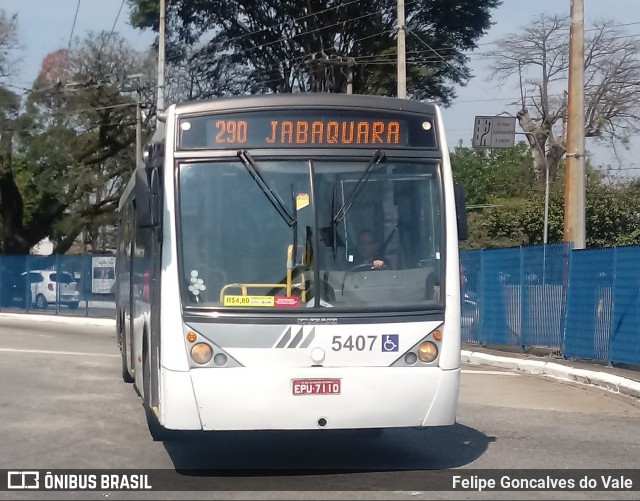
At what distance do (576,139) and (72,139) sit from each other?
29.6 m

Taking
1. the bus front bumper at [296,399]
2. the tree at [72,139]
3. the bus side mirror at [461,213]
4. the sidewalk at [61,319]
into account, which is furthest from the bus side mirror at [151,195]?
the tree at [72,139]

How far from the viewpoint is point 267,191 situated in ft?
26.3

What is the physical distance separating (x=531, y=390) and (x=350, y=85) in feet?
60.6

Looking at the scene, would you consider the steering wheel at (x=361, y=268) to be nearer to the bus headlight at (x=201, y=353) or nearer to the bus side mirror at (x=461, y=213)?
the bus side mirror at (x=461, y=213)

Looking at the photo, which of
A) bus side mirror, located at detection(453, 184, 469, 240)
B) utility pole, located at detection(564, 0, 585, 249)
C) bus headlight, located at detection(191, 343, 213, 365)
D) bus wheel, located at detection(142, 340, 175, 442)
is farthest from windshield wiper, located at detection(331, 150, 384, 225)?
utility pole, located at detection(564, 0, 585, 249)

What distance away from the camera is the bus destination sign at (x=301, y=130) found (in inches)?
322

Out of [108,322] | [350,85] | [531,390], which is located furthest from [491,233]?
[531,390]

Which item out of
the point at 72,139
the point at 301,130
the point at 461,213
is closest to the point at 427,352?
the point at 461,213

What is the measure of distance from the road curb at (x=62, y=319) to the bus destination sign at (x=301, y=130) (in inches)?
892

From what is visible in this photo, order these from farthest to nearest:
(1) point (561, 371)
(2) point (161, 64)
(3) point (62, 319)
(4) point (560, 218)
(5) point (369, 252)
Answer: (4) point (560, 218) → (3) point (62, 319) → (2) point (161, 64) → (1) point (561, 371) → (5) point (369, 252)

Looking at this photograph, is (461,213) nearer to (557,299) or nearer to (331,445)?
(331,445)

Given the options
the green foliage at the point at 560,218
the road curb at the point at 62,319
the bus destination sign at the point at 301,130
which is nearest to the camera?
the bus destination sign at the point at 301,130

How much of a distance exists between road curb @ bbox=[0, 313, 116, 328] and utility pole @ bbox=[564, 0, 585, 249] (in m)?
16.0

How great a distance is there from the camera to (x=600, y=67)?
43.4 m
